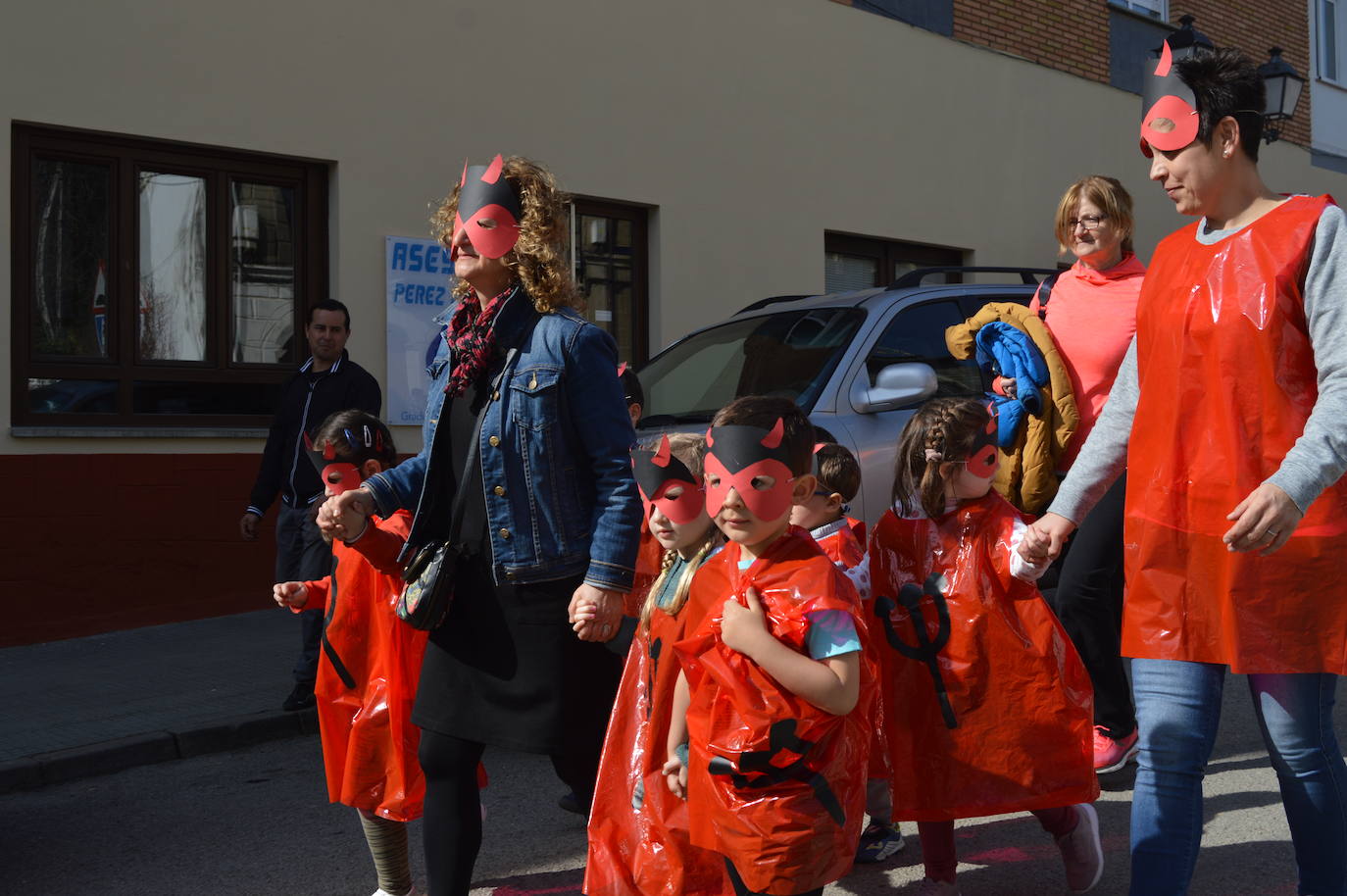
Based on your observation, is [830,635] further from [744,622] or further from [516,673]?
[516,673]

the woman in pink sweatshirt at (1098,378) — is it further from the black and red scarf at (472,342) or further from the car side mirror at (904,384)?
the black and red scarf at (472,342)

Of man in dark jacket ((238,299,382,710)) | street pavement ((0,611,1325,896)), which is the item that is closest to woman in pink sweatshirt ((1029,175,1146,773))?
street pavement ((0,611,1325,896))

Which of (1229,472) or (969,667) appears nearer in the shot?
(1229,472)

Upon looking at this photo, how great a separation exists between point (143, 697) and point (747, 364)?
348cm

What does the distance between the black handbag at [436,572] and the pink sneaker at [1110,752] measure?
274 cm

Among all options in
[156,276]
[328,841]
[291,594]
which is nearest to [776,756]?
[291,594]

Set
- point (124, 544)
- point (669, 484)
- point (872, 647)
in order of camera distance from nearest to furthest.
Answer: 1. point (669, 484)
2. point (872, 647)
3. point (124, 544)

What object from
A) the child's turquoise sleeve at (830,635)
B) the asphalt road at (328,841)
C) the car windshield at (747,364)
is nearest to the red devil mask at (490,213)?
the child's turquoise sleeve at (830,635)

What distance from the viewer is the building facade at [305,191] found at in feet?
28.4

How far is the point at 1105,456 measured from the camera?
10.9ft

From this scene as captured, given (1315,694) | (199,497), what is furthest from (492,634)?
(199,497)

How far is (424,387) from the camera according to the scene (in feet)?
33.6

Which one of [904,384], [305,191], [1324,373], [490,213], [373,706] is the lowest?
[373,706]

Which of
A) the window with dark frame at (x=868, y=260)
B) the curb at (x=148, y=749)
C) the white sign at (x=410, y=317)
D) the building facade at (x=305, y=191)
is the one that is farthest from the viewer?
the window with dark frame at (x=868, y=260)
